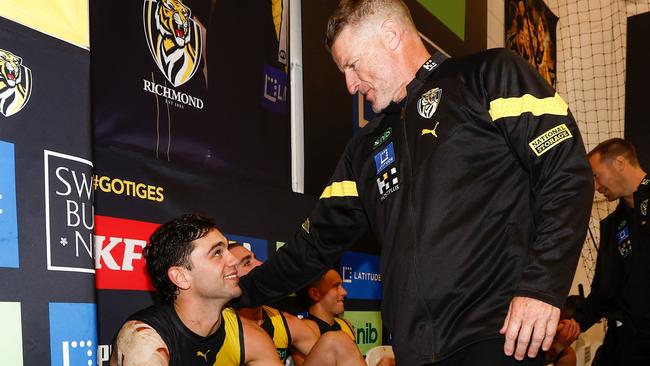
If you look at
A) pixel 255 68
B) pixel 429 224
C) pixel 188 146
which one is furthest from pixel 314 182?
pixel 429 224

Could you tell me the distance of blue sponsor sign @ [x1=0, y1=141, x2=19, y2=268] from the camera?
223cm

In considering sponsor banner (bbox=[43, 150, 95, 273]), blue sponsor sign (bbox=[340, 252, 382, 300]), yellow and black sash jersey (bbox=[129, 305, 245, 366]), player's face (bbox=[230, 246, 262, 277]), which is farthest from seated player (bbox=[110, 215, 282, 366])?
blue sponsor sign (bbox=[340, 252, 382, 300])

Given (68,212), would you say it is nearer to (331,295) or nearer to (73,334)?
(73,334)

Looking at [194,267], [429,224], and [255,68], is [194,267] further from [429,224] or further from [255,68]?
[255,68]

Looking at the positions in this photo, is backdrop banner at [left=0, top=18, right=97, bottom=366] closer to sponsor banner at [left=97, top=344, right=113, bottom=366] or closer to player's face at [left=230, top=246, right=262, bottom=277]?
sponsor banner at [left=97, top=344, right=113, bottom=366]

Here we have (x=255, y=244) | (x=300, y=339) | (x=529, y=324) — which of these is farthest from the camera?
(x=300, y=339)

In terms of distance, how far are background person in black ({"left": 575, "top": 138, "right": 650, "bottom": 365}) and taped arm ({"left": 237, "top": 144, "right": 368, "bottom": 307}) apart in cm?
293

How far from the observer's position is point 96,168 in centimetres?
300

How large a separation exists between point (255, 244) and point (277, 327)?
506mm

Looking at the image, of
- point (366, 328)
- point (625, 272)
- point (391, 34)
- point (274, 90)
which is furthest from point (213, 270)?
point (625, 272)

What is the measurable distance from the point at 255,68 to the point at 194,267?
1657 mm

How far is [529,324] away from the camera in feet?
5.81

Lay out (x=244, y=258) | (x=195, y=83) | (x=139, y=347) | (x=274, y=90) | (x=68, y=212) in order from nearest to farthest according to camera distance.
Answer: (x=68, y=212), (x=139, y=347), (x=244, y=258), (x=195, y=83), (x=274, y=90)

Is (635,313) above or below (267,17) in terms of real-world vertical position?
below
